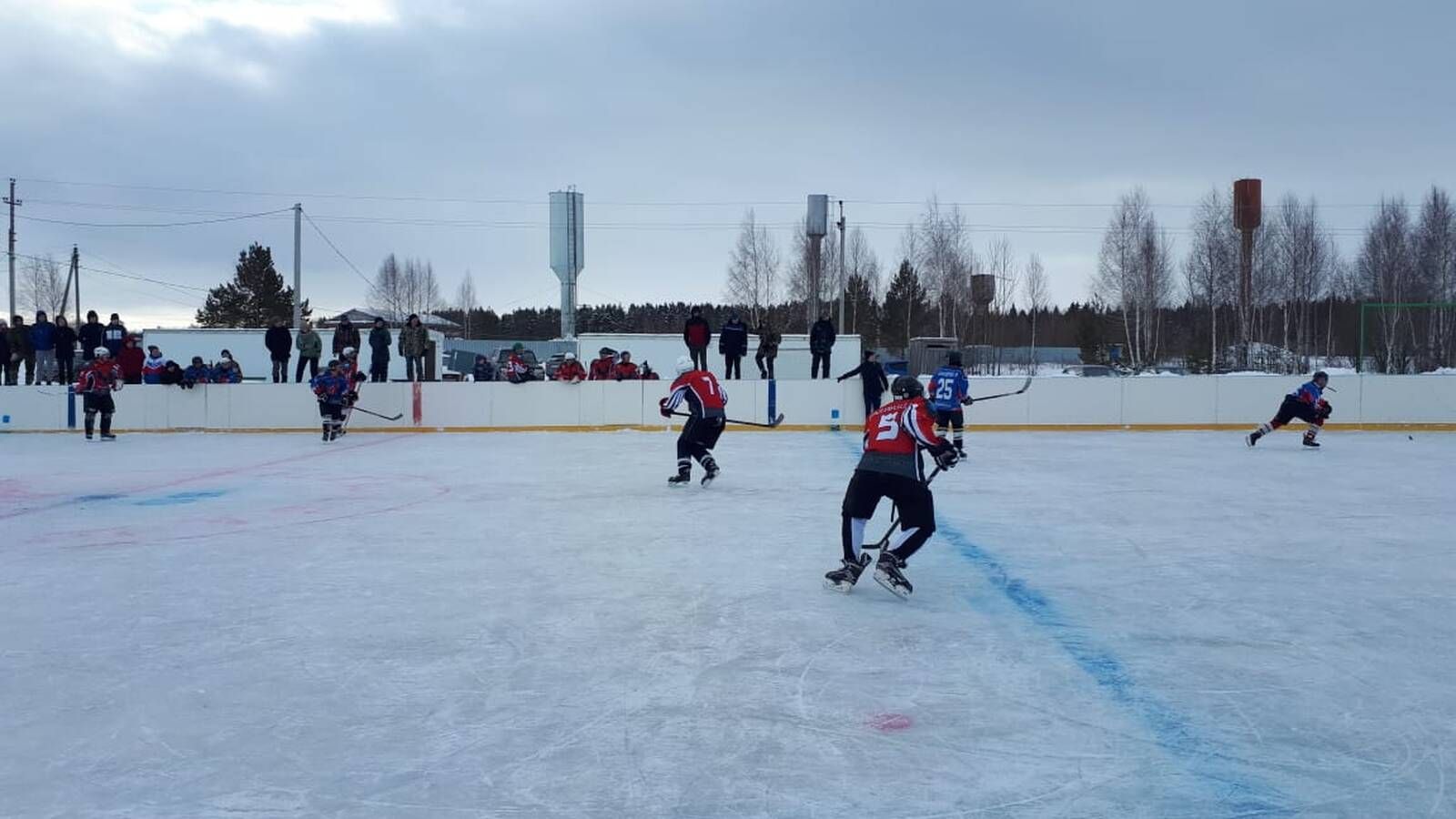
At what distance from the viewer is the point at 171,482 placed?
11.4 m

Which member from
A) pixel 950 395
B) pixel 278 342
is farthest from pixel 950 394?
pixel 278 342

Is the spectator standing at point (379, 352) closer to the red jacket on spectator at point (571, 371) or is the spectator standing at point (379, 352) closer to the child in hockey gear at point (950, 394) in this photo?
the red jacket on spectator at point (571, 371)

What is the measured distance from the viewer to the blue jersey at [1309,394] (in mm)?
15125

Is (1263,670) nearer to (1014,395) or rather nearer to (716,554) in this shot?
(716,554)

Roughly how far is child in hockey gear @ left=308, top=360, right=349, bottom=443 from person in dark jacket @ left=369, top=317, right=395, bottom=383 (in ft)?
7.97

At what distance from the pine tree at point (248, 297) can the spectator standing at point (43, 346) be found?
106 feet


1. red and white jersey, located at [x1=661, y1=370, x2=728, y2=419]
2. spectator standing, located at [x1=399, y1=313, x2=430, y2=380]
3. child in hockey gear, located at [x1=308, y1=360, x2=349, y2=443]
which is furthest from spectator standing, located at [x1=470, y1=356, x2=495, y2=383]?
red and white jersey, located at [x1=661, y1=370, x2=728, y2=419]

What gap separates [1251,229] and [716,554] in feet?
129

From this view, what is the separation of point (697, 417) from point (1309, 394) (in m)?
9.46

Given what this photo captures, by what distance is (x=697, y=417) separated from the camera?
1071 cm

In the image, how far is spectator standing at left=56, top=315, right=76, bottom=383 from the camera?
1916cm

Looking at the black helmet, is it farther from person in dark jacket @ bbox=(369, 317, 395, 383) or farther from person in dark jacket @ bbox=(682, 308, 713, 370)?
person in dark jacket @ bbox=(369, 317, 395, 383)

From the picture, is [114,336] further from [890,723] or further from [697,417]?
[890,723]

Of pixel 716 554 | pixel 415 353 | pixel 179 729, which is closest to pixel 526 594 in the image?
pixel 716 554
